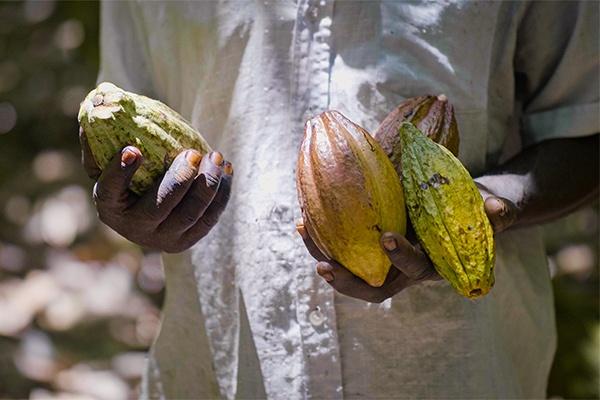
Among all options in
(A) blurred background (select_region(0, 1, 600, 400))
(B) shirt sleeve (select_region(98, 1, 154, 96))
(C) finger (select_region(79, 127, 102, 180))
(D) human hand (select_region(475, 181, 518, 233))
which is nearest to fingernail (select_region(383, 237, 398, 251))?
(D) human hand (select_region(475, 181, 518, 233))

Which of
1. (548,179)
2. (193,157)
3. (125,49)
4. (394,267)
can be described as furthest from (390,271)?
(125,49)

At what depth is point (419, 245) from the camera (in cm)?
101

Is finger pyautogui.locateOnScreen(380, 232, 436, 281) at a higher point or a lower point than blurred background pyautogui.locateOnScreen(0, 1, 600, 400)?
higher

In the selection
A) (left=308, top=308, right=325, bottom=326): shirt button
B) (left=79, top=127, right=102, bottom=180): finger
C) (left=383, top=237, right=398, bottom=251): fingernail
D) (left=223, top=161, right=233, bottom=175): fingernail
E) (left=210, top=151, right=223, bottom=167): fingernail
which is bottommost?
(left=308, top=308, right=325, bottom=326): shirt button

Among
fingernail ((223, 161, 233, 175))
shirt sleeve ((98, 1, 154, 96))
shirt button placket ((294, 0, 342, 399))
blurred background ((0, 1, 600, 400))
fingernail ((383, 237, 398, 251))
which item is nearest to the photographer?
fingernail ((383, 237, 398, 251))

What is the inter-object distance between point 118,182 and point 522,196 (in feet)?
1.51

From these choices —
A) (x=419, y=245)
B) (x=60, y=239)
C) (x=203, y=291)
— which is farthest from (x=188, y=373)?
(x=60, y=239)

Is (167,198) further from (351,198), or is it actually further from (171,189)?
(351,198)

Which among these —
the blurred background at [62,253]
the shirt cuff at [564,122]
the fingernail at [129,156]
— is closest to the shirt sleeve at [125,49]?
the fingernail at [129,156]

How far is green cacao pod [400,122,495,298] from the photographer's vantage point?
99cm

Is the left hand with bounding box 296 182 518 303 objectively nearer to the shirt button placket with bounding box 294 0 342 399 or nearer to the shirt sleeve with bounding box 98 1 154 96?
the shirt button placket with bounding box 294 0 342 399

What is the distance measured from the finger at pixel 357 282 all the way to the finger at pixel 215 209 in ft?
0.45

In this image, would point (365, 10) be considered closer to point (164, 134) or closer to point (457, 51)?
point (457, 51)

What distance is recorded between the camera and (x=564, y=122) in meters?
1.28
